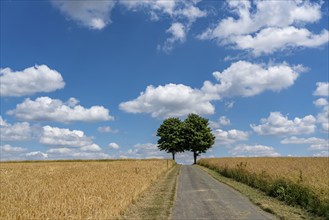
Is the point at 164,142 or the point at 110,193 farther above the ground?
the point at 164,142

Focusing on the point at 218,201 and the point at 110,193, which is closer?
the point at 110,193

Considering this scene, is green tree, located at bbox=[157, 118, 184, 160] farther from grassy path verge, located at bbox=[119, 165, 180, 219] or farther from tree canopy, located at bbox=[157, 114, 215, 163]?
grassy path verge, located at bbox=[119, 165, 180, 219]

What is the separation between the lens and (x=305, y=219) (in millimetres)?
17734

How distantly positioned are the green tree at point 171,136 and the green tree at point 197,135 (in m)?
1.85

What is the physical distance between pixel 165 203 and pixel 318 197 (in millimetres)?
7516

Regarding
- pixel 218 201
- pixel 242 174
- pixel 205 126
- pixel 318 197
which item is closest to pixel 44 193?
pixel 218 201

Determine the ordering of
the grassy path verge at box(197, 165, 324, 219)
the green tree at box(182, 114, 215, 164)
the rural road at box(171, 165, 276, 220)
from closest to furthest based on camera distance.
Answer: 1. the rural road at box(171, 165, 276, 220)
2. the grassy path verge at box(197, 165, 324, 219)
3. the green tree at box(182, 114, 215, 164)

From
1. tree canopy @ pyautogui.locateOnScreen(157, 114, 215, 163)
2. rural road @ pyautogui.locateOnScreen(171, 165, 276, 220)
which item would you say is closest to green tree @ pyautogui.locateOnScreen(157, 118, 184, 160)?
tree canopy @ pyautogui.locateOnScreen(157, 114, 215, 163)

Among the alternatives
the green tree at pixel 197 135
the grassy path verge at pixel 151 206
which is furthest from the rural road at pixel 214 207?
the green tree at pixel 197 135

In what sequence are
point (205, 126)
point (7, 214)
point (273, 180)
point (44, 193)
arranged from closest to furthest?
point (7, 214) → point (44, 193) → point (273, 180) → point (205, 126)

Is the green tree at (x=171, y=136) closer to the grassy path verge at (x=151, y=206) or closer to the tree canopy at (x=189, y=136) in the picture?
the tree canopy at (x=189, y=136)

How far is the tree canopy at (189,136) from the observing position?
108 meters

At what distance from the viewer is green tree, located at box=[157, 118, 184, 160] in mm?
111250

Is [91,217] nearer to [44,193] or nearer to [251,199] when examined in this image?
[44,193]
